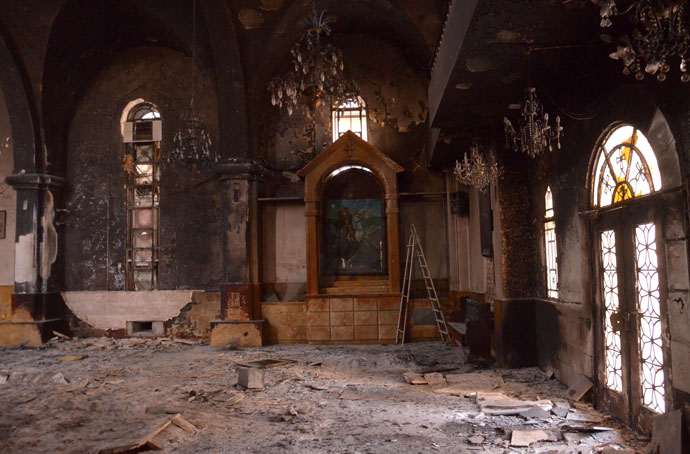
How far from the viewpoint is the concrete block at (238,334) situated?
34.0ft

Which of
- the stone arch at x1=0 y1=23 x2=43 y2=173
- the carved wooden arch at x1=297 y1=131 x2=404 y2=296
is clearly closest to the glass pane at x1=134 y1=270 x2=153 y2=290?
the stone arch at x1=0 y1=23 x2=43 y2=173

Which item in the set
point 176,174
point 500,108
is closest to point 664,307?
point 500,108

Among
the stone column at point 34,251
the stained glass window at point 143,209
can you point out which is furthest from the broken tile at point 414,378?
the stone column at point 34,251

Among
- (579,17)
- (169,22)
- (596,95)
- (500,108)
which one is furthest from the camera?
(169,22)

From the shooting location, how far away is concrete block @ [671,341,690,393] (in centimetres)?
370

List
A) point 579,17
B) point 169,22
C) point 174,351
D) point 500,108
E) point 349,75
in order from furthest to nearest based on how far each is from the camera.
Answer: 1. point 349,75
2. point 169,22
3. point 174,351
4. point 500,108
5. point 579,17

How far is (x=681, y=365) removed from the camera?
12.4ft

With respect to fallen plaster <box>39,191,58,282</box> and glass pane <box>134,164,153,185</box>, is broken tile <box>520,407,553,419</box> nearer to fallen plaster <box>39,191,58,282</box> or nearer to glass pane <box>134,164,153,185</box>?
glass pane <box>134,164,153,185</box>

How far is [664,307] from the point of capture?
4.08 metres

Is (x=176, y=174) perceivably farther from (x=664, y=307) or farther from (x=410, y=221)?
(x=664, y=307)

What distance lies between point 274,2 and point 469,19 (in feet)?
22.3

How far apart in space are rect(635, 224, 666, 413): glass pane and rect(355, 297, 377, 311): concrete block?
633cm

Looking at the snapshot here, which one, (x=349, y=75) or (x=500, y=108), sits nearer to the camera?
(x=500, y=108)

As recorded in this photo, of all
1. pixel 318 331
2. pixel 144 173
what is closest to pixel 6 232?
pixel 144 173
